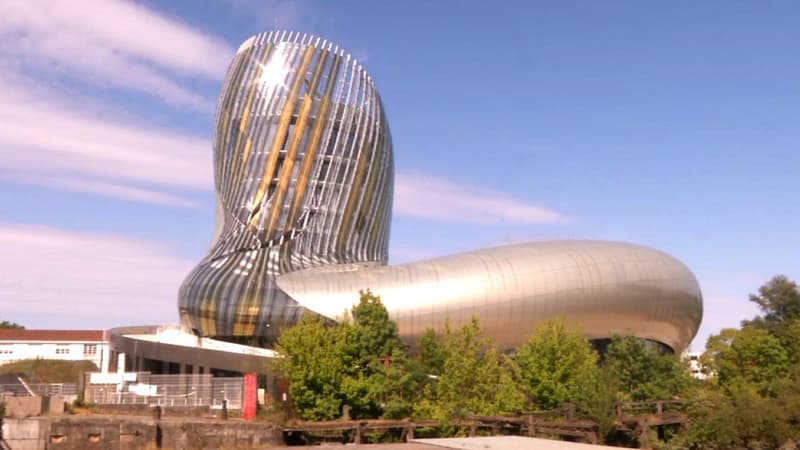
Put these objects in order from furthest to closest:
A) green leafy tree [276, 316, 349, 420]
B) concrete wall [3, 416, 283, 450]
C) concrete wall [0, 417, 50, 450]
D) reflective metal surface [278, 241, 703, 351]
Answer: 1. reflective metal surface [278, 241, 703, 351]
2. green leafy tree [276, 316, 349, 420]
3. concrete wall [3, 416, 283, 450]
4. concrete wall [0, 417, 50, 450]

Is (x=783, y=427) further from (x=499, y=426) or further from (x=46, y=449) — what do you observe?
(x=46, y=449)

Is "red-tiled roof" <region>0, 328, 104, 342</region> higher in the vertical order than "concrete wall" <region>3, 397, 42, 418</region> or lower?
higher

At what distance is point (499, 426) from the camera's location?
27.6 meters

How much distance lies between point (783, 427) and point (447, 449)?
11524 mm

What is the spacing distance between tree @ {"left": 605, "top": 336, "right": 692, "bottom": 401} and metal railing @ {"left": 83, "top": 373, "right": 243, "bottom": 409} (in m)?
19.1

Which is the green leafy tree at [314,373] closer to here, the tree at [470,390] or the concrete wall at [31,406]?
the tree at [470,390]

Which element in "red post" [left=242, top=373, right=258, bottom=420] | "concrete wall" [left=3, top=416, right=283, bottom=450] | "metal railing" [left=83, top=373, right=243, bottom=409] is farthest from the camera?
"metal railing" [left=83, top=373, right=243, bottom=409]

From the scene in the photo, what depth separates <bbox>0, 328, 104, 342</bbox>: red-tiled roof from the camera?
307 feet

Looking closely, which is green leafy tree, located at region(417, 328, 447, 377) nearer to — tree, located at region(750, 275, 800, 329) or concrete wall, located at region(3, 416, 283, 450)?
concrete wall, located at region(3, 416, 283, 450)

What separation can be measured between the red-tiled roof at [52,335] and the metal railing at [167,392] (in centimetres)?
5747

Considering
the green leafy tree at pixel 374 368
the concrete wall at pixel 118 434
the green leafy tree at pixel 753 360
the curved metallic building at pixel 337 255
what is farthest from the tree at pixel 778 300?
the concrete wall at pixel 118 434

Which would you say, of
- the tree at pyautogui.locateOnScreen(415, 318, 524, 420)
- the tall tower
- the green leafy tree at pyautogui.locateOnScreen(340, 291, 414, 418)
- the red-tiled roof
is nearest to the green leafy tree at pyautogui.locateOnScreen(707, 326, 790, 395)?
the tree at pyautogui.locateOnScreen(415, 318, 524, 420)

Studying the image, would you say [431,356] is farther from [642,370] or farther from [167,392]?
[167,392]

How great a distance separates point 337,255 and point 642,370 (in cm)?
2995
